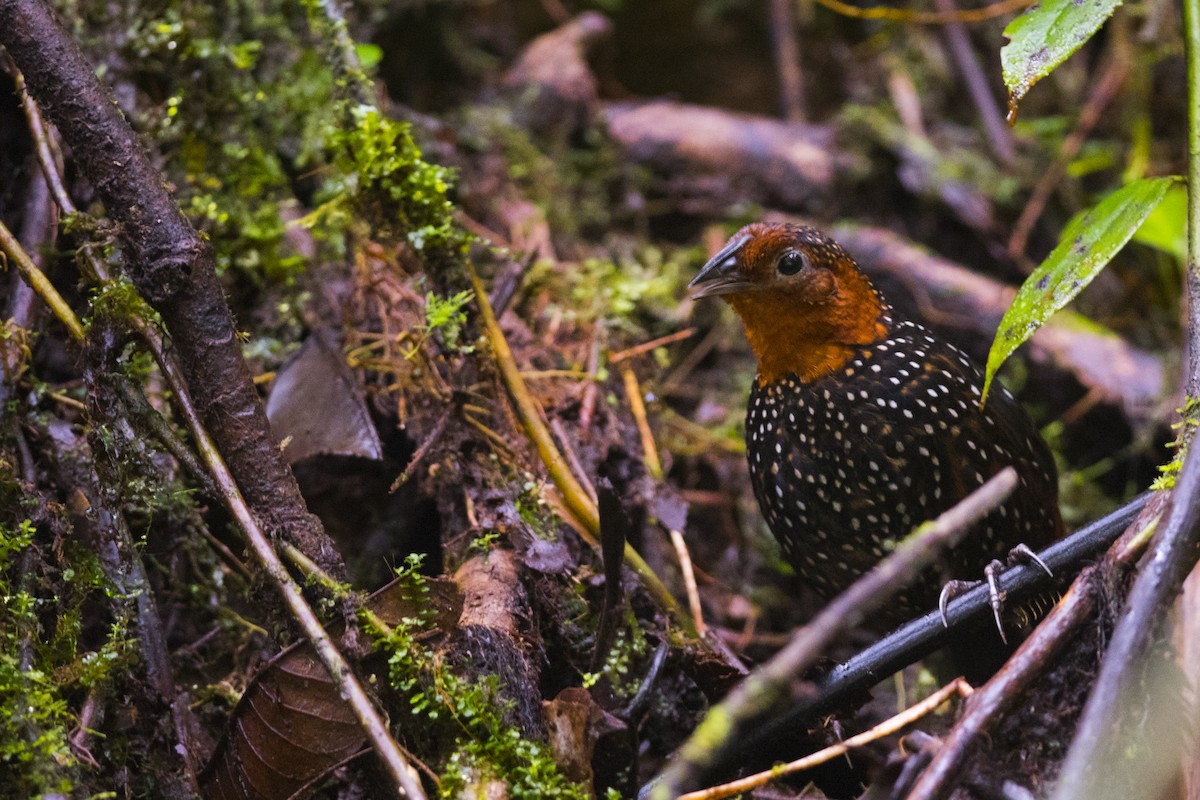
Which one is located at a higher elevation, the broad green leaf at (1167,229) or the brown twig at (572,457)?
the broad green leaf at (1167,229)

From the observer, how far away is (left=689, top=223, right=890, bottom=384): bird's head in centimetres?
272

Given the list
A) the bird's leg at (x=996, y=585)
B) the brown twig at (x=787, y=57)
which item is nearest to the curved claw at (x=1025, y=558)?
the bird's leg at (x=996, y=585)

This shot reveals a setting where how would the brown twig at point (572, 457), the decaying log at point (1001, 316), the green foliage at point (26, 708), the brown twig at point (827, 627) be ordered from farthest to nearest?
the decaying log at point (1001, 316), the brown twig at point (572, 457), the green foliage at point (26, 708), the brown twig at point (827, 627)

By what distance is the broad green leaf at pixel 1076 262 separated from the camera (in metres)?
2.00

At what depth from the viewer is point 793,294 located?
2.72 meters

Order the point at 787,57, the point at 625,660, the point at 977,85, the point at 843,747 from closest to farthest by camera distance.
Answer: the point at 843,747
the point at 625,660
the point at 977,85
the point at 787,57

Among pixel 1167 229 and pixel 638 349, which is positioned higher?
pixel 1167 229

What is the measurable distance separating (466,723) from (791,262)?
1.44 metres

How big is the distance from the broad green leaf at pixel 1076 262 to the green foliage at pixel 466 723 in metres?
1.11

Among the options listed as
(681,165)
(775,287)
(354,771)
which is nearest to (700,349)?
(681,165)

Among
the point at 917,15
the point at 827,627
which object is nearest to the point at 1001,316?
the point at 917,15

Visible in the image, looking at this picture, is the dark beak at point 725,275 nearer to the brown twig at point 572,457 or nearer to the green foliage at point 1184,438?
the brown twig at point 572,457

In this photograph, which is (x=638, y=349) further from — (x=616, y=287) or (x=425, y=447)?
(x=425, y=447)

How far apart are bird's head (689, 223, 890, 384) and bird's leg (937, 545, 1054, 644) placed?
72cm
